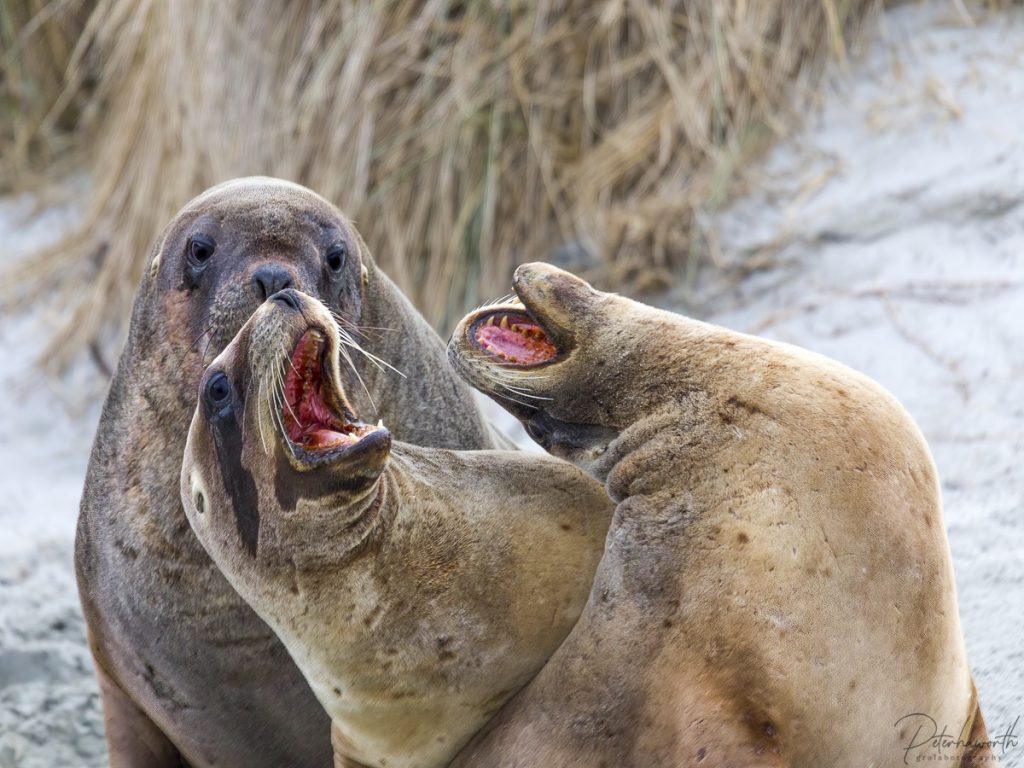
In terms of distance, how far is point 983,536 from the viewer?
13.6ft

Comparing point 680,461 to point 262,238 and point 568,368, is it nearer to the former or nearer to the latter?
point 568,368

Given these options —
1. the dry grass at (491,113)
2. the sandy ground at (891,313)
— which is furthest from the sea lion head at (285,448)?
the dry grass at (491,113)

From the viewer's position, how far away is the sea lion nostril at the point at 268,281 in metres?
3.32

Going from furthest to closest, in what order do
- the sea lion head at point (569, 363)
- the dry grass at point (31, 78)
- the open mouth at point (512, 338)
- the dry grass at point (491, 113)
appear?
the dry grass at point (31, 78), the dry grass at point (491, 113), the open mouth at point (512, 338), the sea lion head at point (569, 363)

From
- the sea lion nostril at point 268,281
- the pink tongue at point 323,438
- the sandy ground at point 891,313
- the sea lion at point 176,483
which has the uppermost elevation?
the sea lion nostril at point 268,281

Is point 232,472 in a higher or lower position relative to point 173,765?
higher

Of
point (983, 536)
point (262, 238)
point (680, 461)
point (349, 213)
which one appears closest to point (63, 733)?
point (262, 238)

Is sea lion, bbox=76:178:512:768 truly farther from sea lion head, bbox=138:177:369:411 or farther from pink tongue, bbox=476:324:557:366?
pink tongue, bbox=476:324:557:366

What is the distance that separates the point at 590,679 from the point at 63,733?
2.11 m

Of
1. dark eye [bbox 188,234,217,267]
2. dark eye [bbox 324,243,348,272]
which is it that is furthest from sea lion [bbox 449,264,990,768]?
dark eye [bbox 188,234,217,267]
